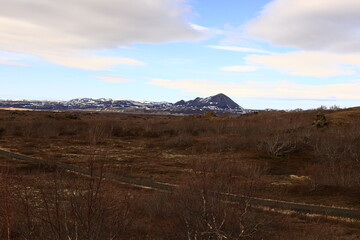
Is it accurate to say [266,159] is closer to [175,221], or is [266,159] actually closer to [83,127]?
[175,221]

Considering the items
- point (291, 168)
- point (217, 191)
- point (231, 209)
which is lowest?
point (291, 168)

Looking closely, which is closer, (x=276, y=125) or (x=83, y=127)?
(x=276, y=125)

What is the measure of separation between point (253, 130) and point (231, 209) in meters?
42.1

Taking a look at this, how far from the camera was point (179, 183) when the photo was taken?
65.0 ft

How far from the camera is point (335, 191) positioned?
72.0ft

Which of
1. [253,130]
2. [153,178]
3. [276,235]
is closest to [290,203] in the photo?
[276,235]

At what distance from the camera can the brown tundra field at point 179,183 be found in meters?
6.37

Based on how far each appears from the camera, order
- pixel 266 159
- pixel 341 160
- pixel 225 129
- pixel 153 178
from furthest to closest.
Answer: pixel 225 129 < pixel 266 159 < pixel 341 160 < pixel 153 178

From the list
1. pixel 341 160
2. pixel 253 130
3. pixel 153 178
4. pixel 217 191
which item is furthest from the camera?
pixel 253 130

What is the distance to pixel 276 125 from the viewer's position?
5328 centimetres

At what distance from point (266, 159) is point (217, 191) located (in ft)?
90.7

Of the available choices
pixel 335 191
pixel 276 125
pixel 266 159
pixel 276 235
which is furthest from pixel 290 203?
pixel 276 125

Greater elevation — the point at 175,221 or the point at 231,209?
the point at 231,209

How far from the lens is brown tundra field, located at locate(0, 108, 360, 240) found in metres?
6.37
